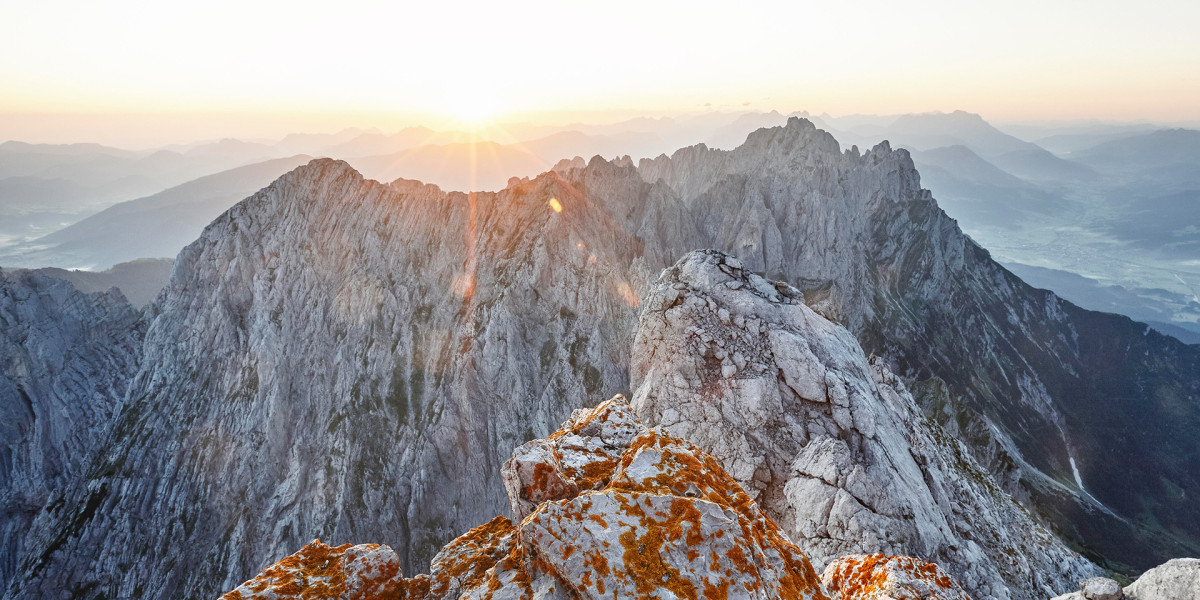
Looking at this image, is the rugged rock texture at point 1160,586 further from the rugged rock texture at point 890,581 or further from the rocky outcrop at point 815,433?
the rugged rock texture at point 890,581

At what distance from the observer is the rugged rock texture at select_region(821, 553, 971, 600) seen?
426 inches

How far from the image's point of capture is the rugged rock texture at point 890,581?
10.8 meters

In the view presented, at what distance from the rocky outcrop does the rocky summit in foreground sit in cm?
640

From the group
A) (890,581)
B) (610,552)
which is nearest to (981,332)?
(890,581)

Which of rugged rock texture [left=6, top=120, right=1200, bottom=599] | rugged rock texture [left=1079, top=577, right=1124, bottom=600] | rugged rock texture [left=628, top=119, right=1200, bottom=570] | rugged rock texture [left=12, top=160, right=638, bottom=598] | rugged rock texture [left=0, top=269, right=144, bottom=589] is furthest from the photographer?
rugged rock texture [left=628, top=119, right=1200, bottom=570]

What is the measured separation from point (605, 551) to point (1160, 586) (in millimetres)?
19252

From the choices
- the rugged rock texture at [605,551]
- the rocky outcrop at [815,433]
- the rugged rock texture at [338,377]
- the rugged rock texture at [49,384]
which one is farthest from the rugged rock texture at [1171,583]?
the rugged rock texture at [49,384]

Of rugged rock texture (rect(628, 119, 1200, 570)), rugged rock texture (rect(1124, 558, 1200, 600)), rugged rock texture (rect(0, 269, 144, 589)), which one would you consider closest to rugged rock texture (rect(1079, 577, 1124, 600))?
rugged rock texture (rect(1124, 558, 1200, 600))

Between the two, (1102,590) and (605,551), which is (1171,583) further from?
(605,551)

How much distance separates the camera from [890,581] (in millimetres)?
11039

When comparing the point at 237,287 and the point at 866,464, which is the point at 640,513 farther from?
the point at 237,287

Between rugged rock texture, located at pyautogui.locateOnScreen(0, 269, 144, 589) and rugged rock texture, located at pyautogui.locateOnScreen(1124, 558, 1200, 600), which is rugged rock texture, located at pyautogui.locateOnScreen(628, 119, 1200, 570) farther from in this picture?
rugged rock texture, located at pyautogui.locateOnScreen(0, 269, 144, 589)

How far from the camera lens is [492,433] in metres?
71.2

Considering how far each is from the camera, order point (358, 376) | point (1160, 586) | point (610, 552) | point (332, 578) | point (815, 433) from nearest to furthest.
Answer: point (610, 552) < point (332, 578) < point (1160, 586) < point (815, 433) < point (358, 376)
